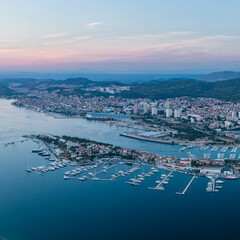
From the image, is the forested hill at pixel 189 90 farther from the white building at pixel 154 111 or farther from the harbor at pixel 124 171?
the harbor at pixel 124 171

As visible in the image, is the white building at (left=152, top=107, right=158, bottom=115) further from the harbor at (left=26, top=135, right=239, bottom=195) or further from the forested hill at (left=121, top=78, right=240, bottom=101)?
the harbor at (left=26, top=135, right=239, bottom=195)

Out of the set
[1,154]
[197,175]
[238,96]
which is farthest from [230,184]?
[238,96]

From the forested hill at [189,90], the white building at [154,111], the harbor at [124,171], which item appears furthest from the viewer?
the forested hill at [189,90]

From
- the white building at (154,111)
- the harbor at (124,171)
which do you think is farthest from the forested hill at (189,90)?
the harbor at (124,171)

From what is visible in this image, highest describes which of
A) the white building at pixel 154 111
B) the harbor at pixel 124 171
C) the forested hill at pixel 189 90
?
the forested hill at pixel 189 90

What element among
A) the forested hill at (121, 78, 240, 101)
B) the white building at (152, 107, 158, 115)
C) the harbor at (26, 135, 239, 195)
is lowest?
the harbor at (26, 135, 239, 195)

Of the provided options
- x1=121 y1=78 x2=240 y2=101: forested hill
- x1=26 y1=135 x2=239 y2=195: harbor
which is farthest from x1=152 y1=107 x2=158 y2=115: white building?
x1=26 y1=135 x2=239 y2=195: harbor

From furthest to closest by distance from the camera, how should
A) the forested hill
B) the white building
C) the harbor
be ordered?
1. the forested hill
2. the white building
3. the harbor

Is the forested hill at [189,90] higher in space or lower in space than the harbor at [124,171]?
higher

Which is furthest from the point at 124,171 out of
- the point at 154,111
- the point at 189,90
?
the point at 189,90

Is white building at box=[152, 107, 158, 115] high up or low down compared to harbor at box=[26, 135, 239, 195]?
up

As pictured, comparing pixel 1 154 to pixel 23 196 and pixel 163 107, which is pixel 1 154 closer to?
pixel 23 196

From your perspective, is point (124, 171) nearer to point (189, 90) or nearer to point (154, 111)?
point (154, 111)
